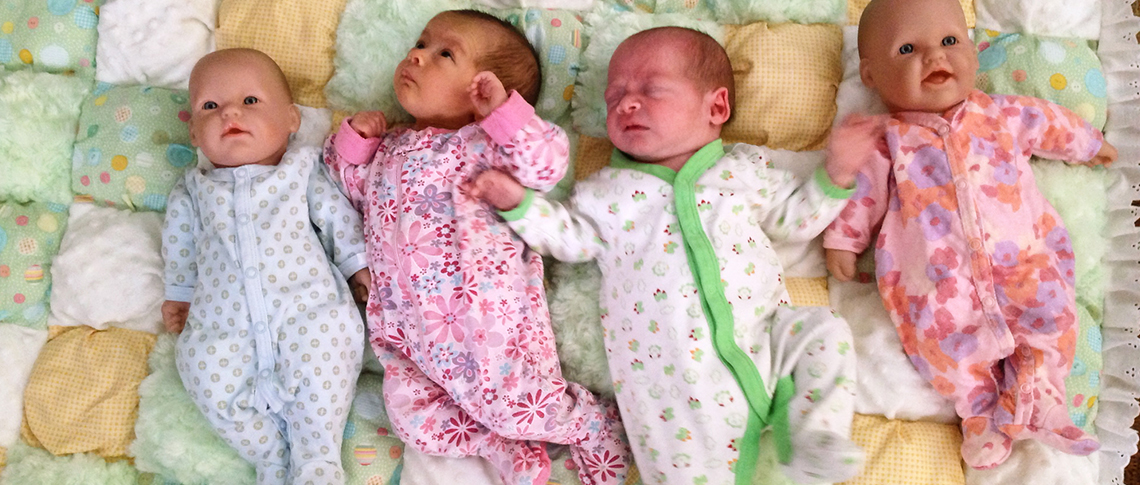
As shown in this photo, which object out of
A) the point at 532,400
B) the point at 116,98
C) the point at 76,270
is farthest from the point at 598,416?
the point at 116,98

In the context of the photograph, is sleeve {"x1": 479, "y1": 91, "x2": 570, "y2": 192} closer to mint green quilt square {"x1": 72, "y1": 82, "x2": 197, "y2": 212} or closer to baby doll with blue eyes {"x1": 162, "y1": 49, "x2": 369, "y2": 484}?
baby doll with blue eyes {"x1": 162, "y1": 49, "x2": 369, "y2": 484}

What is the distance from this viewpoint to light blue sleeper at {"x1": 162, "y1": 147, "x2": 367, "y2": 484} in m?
1.50

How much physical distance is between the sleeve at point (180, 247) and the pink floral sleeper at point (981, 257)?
130cm

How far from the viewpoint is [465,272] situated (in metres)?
1.51

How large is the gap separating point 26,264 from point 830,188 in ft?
5.41

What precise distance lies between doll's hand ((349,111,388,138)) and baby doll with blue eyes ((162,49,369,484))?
4.6 inches

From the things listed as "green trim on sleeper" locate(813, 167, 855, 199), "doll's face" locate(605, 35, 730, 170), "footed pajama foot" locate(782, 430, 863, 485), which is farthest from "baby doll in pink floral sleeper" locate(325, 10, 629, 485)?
"green trim on sleeper" locate(813, 167, 855, 199)

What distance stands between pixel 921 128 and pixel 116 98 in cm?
170

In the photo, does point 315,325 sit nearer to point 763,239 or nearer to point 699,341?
point 699,341

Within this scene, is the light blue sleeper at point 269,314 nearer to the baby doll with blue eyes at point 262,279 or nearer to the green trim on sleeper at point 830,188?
the baby doll with blue eyes at point 262,279

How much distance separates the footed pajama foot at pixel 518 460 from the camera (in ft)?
4.87

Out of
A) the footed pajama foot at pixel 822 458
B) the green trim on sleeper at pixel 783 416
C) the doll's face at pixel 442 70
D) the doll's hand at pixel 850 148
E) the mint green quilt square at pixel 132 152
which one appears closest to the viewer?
the footed pajama foot at pixel 822 458

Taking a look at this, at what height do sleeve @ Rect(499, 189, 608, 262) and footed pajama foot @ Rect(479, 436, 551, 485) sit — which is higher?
sleeve @ Rect(499, 189, 608, 262)

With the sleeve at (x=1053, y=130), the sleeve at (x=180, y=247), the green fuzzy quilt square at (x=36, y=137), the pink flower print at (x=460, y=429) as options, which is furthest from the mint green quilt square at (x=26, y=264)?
the sleeve at (x=1053, y=130)
